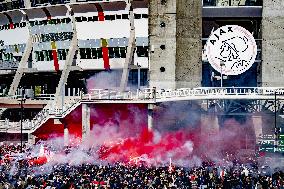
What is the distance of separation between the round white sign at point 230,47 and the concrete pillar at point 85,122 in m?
14.7

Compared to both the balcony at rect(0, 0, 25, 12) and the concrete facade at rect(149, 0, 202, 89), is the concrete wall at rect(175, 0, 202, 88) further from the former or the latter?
the balcony at rect(0, 0, 25, 12)

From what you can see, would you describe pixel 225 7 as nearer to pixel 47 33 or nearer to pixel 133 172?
pixel 47 33

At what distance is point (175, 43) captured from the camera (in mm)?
71625

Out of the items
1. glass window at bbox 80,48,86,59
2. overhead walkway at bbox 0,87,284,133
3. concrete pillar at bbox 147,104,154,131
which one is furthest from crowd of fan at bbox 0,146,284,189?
glass window at bbox 80,48,86,59

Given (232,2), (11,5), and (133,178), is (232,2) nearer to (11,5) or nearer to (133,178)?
(11,5)

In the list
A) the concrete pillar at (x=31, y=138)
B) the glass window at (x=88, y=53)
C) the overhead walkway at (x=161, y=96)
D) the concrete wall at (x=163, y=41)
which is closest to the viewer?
the overhead walkway at (x=161, y=96)

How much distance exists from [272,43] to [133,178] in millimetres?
38797

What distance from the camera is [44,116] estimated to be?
233 feet

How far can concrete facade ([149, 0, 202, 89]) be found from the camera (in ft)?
235

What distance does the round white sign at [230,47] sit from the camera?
65.0 meters

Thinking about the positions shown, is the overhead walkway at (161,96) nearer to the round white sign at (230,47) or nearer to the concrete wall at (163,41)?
the round white sign at (230,47)

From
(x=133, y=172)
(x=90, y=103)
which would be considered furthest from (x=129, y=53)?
(x=133, y=172)

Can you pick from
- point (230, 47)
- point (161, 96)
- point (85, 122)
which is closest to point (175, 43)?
point (230, 47)

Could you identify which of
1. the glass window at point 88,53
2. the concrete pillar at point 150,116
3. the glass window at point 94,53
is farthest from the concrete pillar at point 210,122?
the glass window at point 88,53
